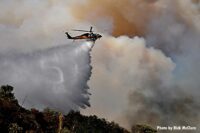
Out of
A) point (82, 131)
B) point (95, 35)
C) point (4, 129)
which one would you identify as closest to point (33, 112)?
point (82, 131)

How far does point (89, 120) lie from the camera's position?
648 feet

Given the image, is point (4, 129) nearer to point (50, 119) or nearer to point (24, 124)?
point (24, 124)

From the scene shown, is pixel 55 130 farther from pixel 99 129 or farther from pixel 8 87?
pixel 8 87

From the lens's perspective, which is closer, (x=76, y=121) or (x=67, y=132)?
(x=67, y=132)

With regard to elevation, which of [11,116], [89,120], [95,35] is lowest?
[11,116]

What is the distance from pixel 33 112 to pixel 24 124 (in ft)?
125

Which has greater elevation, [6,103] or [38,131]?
[6,103]

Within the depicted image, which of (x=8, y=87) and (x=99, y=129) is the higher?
(x=8, y=87)

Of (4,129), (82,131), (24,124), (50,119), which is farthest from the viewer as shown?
(50,119)

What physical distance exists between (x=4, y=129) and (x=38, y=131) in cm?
2400

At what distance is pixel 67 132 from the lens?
163250 mm

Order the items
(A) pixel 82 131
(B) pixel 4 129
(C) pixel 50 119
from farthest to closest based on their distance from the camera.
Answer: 1. (C) pixel 50 119
2. (A) pixel 82 131
3. (B) pixel 4 129

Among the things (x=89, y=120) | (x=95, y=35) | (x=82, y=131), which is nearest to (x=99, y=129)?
(x=89, y=120)

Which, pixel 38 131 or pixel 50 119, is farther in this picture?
pixel 50 119
